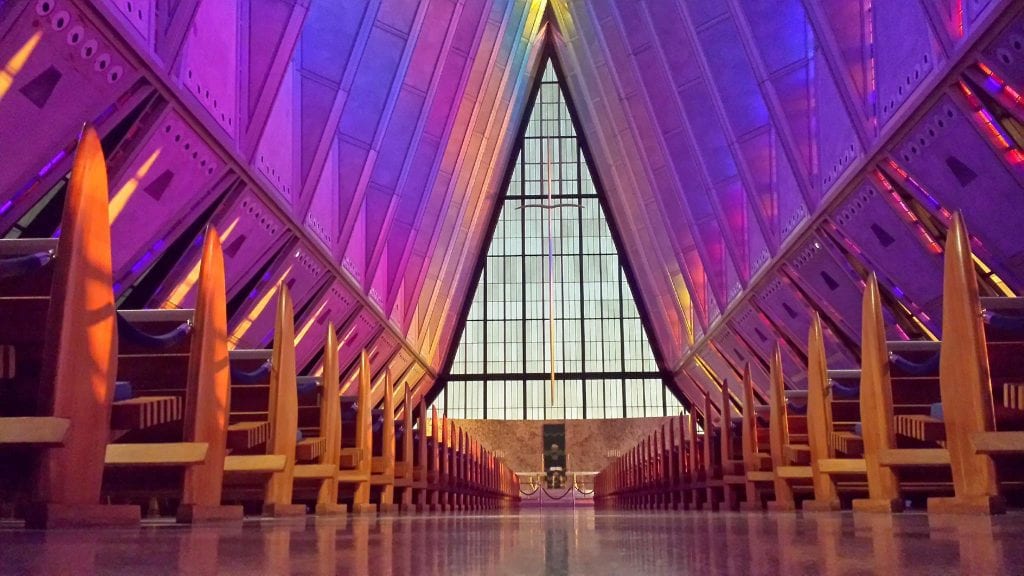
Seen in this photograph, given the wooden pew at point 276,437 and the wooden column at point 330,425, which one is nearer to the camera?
the wooden pew at point 276,437

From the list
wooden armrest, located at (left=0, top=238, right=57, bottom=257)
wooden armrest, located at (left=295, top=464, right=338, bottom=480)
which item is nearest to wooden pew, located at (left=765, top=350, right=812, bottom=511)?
wooden armrest, located at (left=295, top=464, right=338, bottom=480)

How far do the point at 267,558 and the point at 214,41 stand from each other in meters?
9.30

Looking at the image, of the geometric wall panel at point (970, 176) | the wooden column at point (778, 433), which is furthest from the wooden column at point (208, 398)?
the geometric wall panel at point (970, 176)

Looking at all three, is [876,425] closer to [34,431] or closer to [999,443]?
[999,443]

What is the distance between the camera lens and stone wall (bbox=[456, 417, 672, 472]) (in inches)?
1166

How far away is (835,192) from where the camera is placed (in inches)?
444

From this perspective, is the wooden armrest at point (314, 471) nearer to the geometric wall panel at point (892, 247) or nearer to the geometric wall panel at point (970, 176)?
the geometric wall panel at point (970, 176)

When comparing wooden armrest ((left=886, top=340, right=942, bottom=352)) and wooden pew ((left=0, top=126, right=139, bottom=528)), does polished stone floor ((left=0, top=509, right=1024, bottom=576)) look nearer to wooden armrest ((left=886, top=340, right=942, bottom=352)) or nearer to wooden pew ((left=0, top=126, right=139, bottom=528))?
wooden pew ((left=0, top=126, right=139, bottom=528))

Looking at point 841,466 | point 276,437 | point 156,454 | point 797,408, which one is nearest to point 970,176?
point 797,408

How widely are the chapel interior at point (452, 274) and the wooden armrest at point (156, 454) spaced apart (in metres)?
0.01

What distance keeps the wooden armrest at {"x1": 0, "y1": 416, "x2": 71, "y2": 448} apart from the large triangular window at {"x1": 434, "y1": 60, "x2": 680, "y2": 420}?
2716 cm

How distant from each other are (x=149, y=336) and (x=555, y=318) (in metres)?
26.6

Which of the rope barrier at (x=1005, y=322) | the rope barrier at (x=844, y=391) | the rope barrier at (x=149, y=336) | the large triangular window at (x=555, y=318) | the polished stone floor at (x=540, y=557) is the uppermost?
the large triangular window at (x=555, y=318)

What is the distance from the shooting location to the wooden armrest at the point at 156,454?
Answer: 12.3 ft
